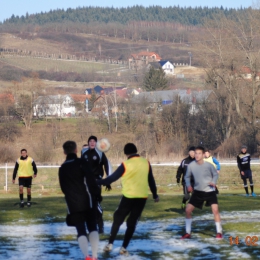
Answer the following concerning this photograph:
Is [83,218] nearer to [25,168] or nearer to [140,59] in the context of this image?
[25,168]

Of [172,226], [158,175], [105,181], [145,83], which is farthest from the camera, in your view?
[145,83]

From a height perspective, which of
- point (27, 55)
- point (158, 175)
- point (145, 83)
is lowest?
point (158, 175)

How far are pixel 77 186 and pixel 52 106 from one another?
282 feet

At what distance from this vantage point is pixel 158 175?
38656 millimetres

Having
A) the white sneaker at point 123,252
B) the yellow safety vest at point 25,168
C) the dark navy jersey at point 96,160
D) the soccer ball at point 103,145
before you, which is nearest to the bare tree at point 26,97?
the yellow safety vest at point 25,168

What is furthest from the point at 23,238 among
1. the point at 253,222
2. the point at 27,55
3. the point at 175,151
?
the point at 27,55

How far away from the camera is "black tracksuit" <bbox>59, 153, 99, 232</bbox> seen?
9.42 m

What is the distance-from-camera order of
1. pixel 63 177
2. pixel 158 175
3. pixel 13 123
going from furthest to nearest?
pixel 13 123
pixel 158 175
pixel 63 177

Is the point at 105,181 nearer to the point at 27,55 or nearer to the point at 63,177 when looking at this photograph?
the point at 63,177

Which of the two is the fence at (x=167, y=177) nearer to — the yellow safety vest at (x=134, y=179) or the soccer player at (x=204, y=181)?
the soccer player at (x=204, y=181)

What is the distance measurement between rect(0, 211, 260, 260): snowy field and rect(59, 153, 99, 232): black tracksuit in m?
1.21

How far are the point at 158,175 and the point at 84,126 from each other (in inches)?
1549

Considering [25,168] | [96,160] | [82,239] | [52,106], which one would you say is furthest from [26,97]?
[82,239]

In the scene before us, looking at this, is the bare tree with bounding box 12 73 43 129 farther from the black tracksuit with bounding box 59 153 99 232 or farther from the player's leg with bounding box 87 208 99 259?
the black tracksuit with bounding box 59 153 99 232
